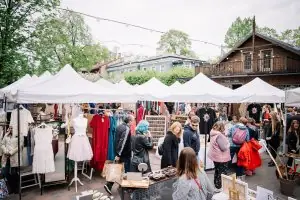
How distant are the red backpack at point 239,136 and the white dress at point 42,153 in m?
4.62

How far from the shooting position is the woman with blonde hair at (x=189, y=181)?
111 inches

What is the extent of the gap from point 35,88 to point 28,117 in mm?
2395

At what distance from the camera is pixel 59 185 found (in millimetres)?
6020

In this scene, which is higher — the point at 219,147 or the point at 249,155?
the point at 219,147

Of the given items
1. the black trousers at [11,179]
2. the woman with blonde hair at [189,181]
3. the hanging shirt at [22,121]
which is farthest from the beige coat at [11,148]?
the woman with blonde hair at [189,181]

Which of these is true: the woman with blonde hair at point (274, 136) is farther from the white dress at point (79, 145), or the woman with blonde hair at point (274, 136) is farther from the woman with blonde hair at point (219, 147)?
the white dress at point (79, 145)

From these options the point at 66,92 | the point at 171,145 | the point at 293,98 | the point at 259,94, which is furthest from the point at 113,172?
the point at 259,94

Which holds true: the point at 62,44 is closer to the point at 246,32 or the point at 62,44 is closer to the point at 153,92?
the point at 153,92

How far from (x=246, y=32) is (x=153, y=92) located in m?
33.1

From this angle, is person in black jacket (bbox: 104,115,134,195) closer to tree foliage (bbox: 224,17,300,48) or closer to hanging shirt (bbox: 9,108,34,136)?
hanging shirt (bbox: 9,108,34,136)

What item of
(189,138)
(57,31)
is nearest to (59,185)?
(189,138)

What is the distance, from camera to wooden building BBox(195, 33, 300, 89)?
17.5m

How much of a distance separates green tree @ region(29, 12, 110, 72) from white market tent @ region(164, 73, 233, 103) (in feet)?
37.8

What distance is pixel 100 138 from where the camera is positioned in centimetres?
652
